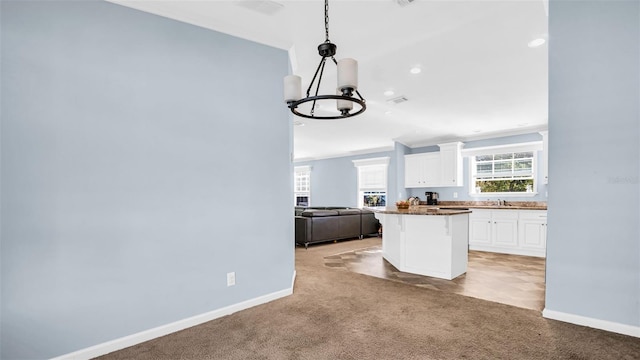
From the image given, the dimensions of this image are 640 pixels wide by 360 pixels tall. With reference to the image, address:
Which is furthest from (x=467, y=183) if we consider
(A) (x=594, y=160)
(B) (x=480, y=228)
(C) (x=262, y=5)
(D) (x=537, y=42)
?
(C) (x=262, y=5)

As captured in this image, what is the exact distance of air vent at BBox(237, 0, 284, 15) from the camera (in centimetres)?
235

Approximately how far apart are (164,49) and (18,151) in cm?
119

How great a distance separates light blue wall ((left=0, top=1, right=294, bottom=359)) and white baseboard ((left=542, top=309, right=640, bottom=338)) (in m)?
2.43

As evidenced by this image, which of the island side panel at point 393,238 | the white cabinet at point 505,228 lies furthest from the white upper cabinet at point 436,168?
the island side panel at point 393,238

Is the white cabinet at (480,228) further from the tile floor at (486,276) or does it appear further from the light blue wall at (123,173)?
the light blue wall at (123,173)

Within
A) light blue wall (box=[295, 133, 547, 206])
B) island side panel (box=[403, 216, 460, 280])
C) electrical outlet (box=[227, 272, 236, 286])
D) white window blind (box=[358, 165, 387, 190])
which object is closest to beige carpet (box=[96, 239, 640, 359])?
electrical outlet (box=[227, 272, 236, 286])

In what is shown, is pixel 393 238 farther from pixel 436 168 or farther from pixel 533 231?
pixel 436 168

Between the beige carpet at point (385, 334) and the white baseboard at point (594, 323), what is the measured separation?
0.19 ft

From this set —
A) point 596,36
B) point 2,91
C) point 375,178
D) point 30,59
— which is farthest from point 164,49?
point 375,178

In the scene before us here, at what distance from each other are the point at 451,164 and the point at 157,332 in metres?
6.49

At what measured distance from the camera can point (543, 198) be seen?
19.5 feet

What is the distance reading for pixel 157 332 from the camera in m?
2.27

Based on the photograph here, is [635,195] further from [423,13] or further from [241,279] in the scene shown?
[241,279]

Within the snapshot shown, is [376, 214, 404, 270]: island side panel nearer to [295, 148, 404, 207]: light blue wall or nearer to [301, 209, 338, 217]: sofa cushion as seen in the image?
[301, 209, 338, 217]: sofa cushion
